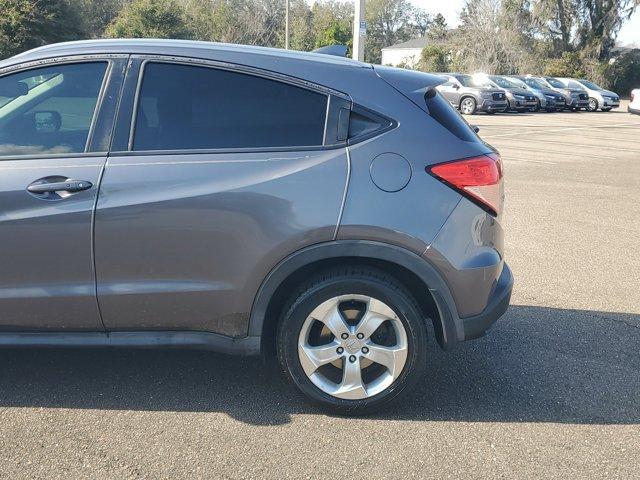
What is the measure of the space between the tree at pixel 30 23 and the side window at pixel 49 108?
2997 centimetres

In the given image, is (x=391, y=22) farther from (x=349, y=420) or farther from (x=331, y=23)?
(x=349, y=420)

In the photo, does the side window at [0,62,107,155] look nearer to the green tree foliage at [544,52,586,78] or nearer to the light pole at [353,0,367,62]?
the light pole at [353,0,367,62]

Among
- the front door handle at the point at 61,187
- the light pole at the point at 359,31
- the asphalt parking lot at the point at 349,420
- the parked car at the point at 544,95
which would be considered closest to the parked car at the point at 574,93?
the parked car at the point at 544,95

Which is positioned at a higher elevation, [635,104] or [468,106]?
[635,104]

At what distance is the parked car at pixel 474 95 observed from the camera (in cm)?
2733

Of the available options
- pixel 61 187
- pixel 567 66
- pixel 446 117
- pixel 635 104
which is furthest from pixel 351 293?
pixel 567 66

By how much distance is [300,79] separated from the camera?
11.2 ft

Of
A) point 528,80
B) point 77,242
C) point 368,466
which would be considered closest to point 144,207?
point 77,242

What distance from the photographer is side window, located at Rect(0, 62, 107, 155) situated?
11.2 feet

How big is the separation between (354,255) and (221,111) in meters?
0.99

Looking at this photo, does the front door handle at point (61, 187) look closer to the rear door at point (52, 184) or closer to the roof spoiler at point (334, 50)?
the rear door at point (52, 184)

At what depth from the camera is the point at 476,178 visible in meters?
3.39

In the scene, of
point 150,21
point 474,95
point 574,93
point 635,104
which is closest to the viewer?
point 635,104

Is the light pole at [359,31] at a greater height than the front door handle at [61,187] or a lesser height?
greater
